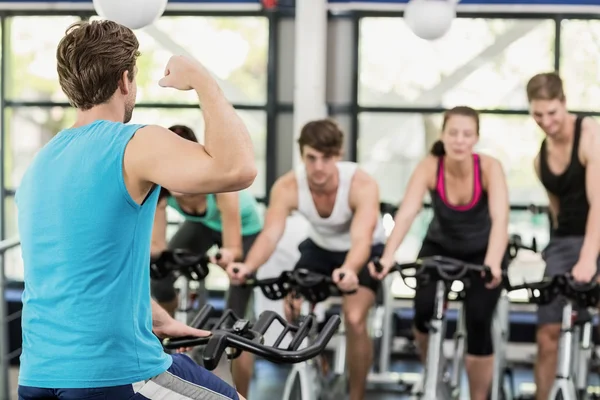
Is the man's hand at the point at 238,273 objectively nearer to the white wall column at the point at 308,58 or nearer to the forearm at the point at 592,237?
the forearm at the point at 592,237

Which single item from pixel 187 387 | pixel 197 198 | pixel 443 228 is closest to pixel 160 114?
pixel 197 198

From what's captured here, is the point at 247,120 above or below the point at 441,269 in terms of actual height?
above

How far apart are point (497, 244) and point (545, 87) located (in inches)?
22.6

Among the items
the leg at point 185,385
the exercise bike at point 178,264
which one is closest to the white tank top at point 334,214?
the exercise bike at point 178,264

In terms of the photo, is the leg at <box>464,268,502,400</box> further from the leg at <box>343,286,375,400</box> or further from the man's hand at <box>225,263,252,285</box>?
the man's hand at <box>225,263,252,285</box>

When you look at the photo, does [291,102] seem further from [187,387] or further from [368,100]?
[187,387]

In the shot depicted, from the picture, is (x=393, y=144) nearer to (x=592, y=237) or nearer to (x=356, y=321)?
(x=356, y=321)

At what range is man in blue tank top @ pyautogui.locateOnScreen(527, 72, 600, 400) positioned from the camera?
12.4 feet

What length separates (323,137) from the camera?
3.87 m

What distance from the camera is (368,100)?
6.27 m

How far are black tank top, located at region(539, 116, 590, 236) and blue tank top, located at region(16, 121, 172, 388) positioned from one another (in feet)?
8.01

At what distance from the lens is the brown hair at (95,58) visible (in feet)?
5.96

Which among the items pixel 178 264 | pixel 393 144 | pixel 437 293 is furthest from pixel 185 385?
pixel 393 144

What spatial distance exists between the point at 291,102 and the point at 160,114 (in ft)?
2.61
